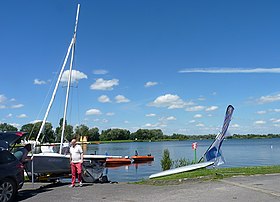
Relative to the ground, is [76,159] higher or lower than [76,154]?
lower

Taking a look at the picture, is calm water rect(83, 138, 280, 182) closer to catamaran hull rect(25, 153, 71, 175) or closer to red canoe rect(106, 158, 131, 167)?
red canoe rect(106, 158, 131, 167)

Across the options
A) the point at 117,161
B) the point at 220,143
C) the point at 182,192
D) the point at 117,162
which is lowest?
the point at 117,162

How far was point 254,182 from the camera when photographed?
10859 millimetres

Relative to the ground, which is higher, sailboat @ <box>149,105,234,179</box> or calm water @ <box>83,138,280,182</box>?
sailboat @ <box>149,105,234,179</box>

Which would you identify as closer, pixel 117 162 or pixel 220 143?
pixel 220 143

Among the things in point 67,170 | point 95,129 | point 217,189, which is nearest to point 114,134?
point 95,129

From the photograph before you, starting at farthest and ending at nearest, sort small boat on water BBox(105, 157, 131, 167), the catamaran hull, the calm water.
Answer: small boat on water BBox(105, 157, 131, 167) < the calm water < the catamaran hull

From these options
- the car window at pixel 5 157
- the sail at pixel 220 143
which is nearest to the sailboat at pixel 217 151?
the sail at pixel 220 143

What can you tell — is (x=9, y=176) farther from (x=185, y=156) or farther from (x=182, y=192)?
(x=185, y=156)

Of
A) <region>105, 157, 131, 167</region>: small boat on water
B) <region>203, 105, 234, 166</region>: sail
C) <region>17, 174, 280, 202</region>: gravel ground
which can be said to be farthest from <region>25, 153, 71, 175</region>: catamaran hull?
<region>105, 157, 131, 167</region>: small boat on water

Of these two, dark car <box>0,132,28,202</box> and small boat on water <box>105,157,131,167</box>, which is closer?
dark car <box>0,132,28,202</box>

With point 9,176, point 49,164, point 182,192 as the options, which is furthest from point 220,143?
point 9,176

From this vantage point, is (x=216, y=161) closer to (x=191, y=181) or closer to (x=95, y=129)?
(x=191, y=181)

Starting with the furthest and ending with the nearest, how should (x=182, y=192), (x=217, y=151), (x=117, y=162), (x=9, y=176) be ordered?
(x=117, y=162) < (x=217, y=151) < (x=182, y=192) < (x=9, y=176)
